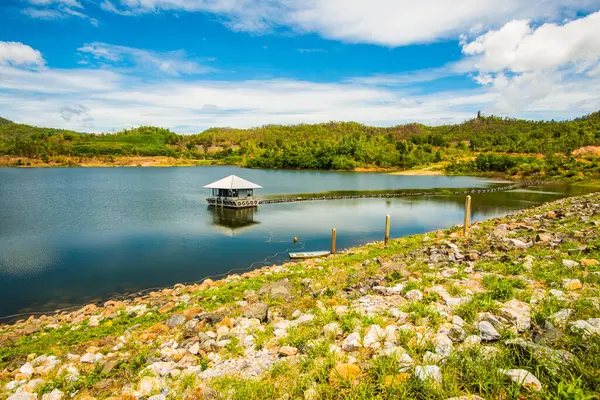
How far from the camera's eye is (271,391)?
4.53m

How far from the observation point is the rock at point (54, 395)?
5281 mm

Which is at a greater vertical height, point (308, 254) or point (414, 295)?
point (414, 295)

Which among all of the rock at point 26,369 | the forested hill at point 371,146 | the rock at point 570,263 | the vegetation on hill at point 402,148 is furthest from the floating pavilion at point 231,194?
the forested hill at point 371,146

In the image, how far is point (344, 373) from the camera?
463 cm

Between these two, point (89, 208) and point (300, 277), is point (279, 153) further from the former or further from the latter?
point (300, 277)

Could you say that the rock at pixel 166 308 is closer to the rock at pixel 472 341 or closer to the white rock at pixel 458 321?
the white rock at pixel 458 321

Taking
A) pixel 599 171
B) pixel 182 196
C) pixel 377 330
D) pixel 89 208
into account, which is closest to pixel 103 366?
pixel 377 330

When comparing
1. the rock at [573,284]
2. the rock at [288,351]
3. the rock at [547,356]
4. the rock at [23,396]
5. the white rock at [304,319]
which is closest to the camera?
the rock at [547,356]

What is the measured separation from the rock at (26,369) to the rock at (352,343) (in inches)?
239

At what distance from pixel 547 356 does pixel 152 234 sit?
79.7 feet

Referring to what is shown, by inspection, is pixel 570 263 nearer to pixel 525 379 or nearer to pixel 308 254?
pixel 525 379

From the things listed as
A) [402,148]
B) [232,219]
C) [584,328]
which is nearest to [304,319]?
[584,328]

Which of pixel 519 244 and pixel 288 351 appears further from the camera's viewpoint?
pixel 519 244

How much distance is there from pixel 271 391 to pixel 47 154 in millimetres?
147782
